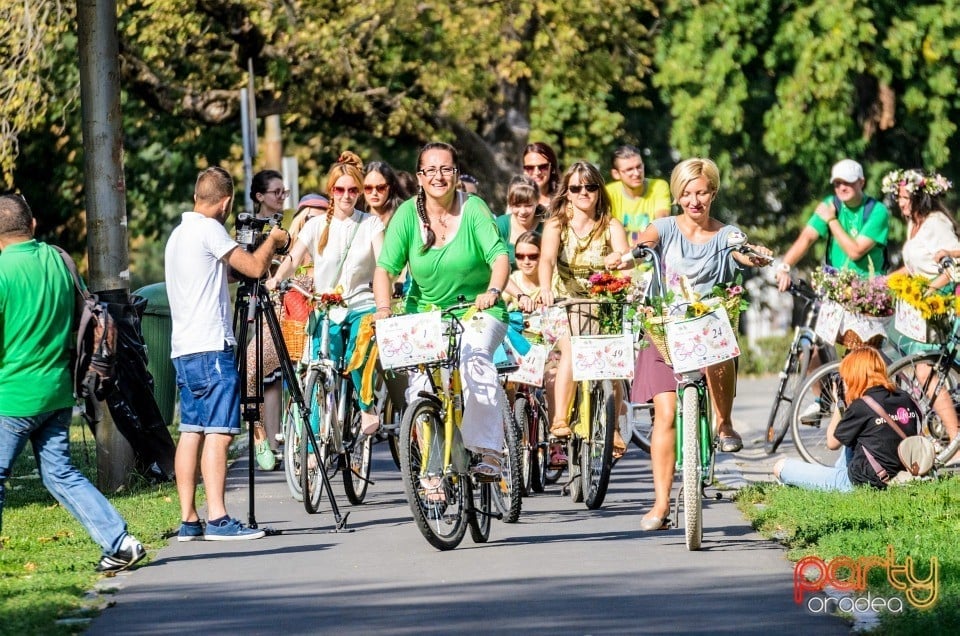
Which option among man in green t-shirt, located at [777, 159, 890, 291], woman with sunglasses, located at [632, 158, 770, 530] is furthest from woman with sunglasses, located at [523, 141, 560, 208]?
woman with sunglasses, located at [632, 158, 770, 530]

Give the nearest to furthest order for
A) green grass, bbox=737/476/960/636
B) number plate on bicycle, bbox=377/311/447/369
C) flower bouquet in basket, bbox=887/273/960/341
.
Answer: green grass, bbox=737/476/960/636 < number plate on bicycle, bbox=377/311/447/369 < flower bouquet in basket, bbox=887/273/960/341

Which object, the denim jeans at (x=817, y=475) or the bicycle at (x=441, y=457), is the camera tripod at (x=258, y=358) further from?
the denim jeans at (x=817, y=475)

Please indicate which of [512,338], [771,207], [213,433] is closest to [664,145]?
[771,207]

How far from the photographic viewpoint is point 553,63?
2469cm

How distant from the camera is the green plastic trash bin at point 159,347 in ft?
47.3

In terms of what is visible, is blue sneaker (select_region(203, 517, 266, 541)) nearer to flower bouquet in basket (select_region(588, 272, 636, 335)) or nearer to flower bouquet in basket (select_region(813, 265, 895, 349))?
flower bouquet in basket (select_region(588, 272, 636, 335))

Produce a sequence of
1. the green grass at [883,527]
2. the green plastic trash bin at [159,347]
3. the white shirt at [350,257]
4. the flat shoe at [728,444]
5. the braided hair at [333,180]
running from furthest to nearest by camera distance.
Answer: the green plastic trash bin at [159,347], the braided hair at [333,180], the white shirt at [350,257], the flat shoe at [728,444], the green grass at [883,527]

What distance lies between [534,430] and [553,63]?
550 inches

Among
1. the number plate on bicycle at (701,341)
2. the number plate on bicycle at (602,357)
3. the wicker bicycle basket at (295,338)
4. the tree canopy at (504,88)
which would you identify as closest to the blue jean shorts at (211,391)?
the number plate on bicycle at (602,357)

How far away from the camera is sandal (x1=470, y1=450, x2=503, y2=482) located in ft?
29.7

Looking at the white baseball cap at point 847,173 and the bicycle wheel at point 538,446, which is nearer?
the bicycle wheel at point 538,446

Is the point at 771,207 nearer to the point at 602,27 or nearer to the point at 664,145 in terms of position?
the point at 664,145

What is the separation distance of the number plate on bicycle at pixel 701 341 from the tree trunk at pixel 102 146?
4.24 metres

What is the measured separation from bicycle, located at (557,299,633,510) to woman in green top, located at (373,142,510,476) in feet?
3.64
